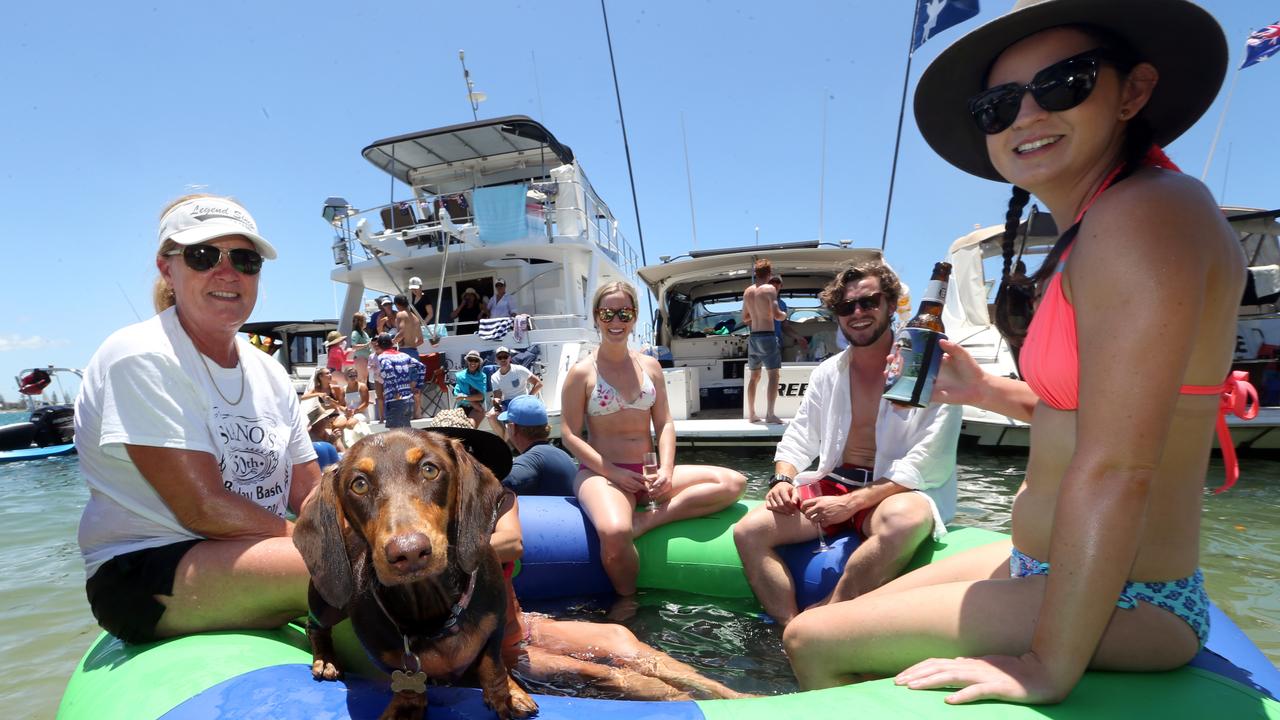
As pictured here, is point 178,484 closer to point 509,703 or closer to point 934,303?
point 509,703

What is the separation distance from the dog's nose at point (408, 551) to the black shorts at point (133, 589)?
104cm

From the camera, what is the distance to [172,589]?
205cm

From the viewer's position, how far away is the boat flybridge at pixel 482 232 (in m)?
12.9

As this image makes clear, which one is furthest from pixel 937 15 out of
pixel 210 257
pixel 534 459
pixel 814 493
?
pixel 210 257

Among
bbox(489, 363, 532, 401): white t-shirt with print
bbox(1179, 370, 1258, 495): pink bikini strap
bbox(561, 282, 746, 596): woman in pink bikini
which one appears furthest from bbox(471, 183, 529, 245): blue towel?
bbox(1179, 370, 1258, 495): pink bikini strap

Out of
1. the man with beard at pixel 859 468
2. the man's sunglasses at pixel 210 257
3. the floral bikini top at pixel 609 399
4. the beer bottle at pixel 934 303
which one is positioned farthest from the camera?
the floral bikini top at pixel 609 399

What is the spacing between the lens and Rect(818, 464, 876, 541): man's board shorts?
10.8 feet

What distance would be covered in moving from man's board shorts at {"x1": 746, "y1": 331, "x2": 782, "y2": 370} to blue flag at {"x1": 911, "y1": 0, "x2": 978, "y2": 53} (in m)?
4.63

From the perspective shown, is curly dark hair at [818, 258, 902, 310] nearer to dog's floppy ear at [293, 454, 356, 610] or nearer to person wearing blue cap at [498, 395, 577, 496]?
person wearing blue cap at [498, 395, 577, 496]

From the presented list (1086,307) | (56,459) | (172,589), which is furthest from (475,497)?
(56,459)

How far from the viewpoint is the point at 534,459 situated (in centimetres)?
430

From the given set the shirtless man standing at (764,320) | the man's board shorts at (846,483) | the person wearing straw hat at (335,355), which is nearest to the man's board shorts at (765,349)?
the shirtless man standing at (764,320)

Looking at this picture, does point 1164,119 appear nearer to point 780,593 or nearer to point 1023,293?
point 1023,293

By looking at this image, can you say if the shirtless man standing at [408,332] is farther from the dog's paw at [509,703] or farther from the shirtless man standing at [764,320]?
the dog's paw at [509,703]
